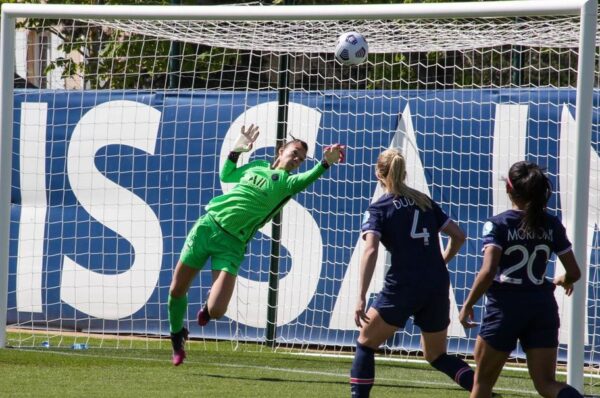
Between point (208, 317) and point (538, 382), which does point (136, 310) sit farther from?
point (538, 382)

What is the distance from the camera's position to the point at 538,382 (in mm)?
6883

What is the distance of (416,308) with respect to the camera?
7.77 meters

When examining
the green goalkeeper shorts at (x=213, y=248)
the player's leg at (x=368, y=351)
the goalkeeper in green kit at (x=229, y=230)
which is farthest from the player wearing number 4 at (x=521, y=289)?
the green goalkeeper shorts at (x=213, y=248)

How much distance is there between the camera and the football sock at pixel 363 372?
7734 millimetres

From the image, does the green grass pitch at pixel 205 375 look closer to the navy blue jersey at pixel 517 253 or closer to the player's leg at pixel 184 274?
the player's leg at pixel 184 274

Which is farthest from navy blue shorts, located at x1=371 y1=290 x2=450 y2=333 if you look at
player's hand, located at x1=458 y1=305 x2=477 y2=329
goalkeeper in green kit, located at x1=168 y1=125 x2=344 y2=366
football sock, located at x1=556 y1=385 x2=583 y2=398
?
goalkeeper in green kit, located at x1=168 y1=125 x2=344 y2=366

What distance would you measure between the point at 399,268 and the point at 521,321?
1.20m

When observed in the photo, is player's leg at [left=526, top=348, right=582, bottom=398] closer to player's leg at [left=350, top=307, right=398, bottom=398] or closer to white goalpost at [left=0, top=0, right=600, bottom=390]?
player's leg at [left=350, top=307, right=398, bottom=398]

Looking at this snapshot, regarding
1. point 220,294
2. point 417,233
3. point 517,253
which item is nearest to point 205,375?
point 220,294

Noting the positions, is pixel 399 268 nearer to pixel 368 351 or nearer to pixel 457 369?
pixel 368 351

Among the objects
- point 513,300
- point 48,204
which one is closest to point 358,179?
point 48,204

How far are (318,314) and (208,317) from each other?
2.60 metres

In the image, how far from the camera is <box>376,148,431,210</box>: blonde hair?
25.8 feet

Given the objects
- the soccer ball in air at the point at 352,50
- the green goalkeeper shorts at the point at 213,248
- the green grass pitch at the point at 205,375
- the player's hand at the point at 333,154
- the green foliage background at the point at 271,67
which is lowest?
the green grass pitch at the point at 205,375
